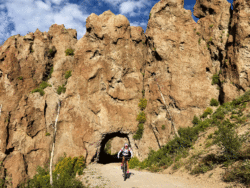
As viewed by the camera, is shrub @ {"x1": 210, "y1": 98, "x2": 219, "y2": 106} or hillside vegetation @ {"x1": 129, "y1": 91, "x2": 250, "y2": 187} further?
shrub @ {"x1": 210, "y1": 98, "x2": 219, "y2": 106}

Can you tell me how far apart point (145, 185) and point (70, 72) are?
2073 cm

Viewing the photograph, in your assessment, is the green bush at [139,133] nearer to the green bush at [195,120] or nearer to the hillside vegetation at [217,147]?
the hillside vegetation at [217,147]

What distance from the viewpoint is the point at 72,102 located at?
2317 cm

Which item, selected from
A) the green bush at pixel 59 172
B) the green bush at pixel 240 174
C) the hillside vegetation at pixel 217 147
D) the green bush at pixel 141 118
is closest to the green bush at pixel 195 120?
the hillside vegetation at pixel 217 147

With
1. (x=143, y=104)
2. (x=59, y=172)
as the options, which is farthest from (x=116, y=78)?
(x=59, y=172)

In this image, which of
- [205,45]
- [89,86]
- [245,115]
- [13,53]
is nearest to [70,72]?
[89,86]

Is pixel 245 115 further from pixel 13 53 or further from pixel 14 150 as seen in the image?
pixel 13 53

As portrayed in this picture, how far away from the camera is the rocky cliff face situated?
20078mm

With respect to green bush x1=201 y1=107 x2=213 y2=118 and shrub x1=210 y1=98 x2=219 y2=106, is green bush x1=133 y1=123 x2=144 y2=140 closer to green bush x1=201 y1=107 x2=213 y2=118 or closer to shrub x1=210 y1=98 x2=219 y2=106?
green bush x1=201 y1=107 x2=213 y2=118

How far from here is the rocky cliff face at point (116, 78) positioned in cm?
2008

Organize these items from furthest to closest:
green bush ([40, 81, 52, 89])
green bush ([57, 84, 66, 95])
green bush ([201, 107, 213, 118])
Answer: green bush ([57, 84, 66, 95])
green bush ([40, 81, 52, 89])
green bush ([201, 107, 213, 118])

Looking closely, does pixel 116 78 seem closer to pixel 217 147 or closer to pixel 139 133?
pixel 139 133

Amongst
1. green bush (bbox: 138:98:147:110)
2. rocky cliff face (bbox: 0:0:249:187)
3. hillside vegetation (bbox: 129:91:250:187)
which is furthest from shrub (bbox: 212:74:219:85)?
green bush (bbox: 138:98:147:110)

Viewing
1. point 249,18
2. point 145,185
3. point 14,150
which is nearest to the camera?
point 145,185
